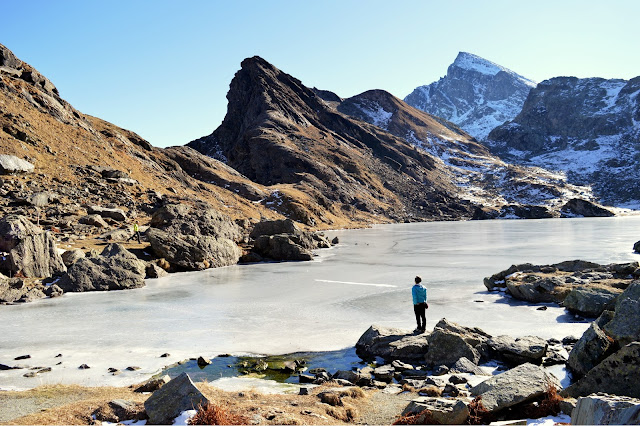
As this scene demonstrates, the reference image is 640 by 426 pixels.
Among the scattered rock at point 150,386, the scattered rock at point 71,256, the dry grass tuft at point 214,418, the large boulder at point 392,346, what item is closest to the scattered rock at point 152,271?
the scattered rock at point 71,256

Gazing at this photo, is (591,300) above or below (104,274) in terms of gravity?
below

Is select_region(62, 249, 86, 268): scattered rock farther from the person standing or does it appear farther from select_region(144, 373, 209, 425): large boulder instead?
select_region(144, 373, 209, 425): large boulder

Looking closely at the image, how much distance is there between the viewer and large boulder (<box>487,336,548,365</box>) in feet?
36.7

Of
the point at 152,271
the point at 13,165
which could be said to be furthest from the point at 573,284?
the point at 13,165

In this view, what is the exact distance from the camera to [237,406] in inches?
319

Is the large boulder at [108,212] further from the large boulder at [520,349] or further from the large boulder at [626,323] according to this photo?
the large boulder at [626,323]

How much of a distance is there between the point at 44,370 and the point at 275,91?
170m

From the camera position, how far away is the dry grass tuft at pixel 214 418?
6.83 m

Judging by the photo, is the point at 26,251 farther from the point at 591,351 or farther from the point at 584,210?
the point at 584,210

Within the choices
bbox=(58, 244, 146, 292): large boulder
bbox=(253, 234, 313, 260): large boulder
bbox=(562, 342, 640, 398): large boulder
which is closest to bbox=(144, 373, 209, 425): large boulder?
bbox=(562, 342, 640, 398): large boulder

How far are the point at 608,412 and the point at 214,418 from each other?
5.53 metres

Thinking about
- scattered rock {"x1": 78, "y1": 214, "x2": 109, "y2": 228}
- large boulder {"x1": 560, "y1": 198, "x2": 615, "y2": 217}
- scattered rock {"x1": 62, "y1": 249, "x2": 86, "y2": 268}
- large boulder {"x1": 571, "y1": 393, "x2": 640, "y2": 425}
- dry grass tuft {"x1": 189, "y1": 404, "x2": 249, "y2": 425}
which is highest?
scattered rock {"x1": 78, "y1": 214, "x2": 109, "y2": 228}

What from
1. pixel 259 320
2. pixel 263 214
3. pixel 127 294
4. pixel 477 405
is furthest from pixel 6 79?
pixel 477 405

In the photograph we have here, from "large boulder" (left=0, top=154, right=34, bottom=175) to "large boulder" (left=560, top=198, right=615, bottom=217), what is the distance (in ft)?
505
